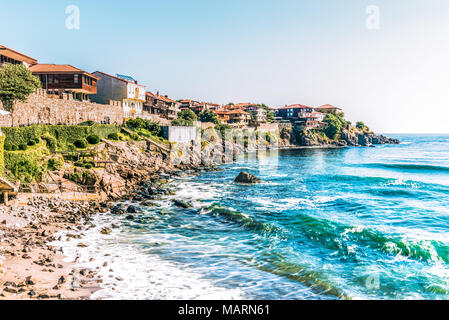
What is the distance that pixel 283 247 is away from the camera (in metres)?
21.1

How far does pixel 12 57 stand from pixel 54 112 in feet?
63.9

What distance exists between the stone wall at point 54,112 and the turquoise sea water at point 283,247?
2369cm

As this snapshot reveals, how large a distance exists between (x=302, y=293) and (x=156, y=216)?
16.6 meters

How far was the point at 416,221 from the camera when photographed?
92.5ft

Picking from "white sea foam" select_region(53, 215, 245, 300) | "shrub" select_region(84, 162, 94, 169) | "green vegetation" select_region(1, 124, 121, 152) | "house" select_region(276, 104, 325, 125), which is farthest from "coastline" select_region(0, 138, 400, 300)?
"house" select_region(276, 104, 325, 125)

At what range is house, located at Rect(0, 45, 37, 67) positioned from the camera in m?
54.8

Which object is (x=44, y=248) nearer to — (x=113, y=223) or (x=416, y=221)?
(x=113, y=223)

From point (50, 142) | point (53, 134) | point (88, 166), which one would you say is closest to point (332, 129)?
point (53, 134)

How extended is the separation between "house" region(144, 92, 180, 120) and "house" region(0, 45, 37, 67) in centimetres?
3489

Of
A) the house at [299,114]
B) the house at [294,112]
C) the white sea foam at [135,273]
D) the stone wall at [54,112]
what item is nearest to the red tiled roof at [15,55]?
the stone wall at [54,112]

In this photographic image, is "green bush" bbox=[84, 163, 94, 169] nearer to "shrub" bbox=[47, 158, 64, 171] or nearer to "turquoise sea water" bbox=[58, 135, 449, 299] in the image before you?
"shrub" bbox=[47, 158, 64, 171]

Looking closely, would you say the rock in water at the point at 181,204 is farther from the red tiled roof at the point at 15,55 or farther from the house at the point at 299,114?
the house at the point at 299,114

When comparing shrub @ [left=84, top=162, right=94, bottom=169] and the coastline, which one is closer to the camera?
the coastline
